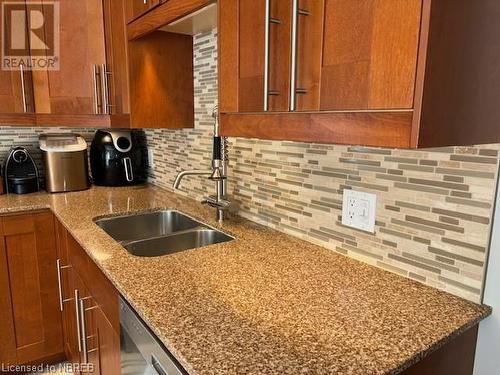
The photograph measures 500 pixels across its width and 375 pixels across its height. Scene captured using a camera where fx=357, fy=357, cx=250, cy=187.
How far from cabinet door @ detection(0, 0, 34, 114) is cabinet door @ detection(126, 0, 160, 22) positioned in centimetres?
59

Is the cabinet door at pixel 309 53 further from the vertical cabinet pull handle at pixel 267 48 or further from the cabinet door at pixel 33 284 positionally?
the cabinet door at pixel 33 284

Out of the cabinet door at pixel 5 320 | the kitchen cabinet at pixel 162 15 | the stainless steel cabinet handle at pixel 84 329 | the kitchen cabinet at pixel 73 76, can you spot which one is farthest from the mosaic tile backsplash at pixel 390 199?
the cabinet door at pixel 5 320

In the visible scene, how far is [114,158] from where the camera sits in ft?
6.79

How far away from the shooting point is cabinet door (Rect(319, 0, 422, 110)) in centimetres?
52

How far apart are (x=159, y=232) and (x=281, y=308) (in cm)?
104

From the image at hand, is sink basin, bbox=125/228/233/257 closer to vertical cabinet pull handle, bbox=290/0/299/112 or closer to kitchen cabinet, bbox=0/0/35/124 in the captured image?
vertical cabinet pull handle, bbox=290/0/299/112

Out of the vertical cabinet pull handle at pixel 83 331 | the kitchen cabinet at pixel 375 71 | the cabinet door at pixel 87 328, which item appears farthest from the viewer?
the vertical cabinet pull handle at pixel 83 331

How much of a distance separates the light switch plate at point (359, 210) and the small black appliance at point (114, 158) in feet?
4.83

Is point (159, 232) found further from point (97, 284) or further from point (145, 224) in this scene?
point (97, 284)

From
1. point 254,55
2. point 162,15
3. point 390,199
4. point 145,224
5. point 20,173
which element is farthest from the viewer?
point 20,173

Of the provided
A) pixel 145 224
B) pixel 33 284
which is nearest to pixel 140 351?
pixel 145 224

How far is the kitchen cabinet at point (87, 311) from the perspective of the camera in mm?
1044

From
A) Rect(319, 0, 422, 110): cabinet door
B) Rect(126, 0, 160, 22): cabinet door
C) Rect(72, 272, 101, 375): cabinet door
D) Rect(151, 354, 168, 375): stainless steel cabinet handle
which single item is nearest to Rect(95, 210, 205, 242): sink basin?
Rect(72, 272, 101, 375): cabinet door

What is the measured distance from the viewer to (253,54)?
32.6 inches
